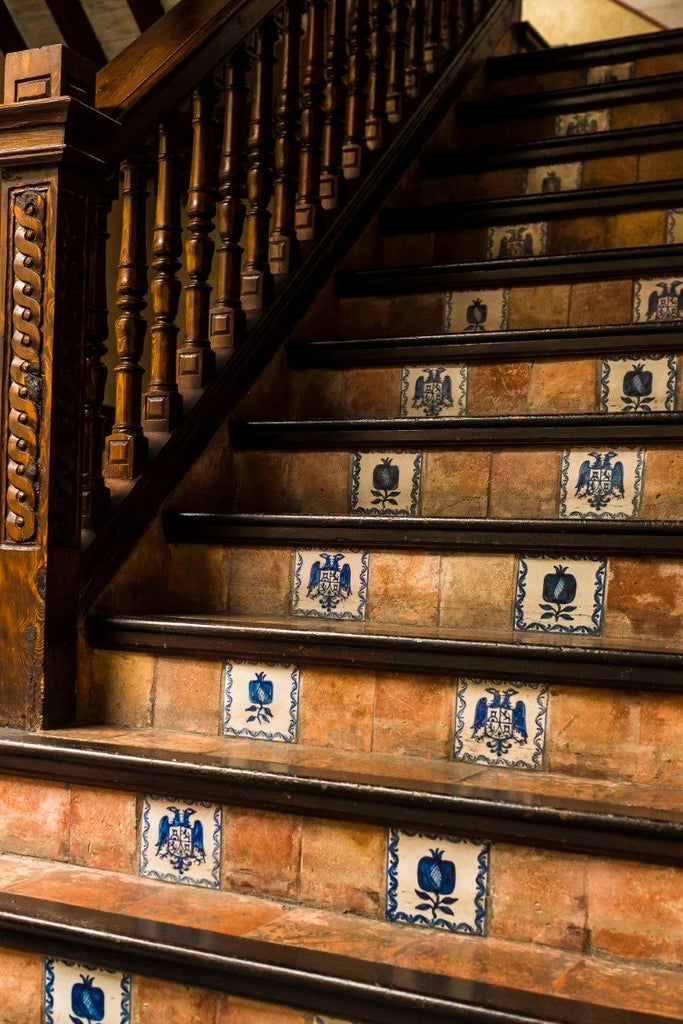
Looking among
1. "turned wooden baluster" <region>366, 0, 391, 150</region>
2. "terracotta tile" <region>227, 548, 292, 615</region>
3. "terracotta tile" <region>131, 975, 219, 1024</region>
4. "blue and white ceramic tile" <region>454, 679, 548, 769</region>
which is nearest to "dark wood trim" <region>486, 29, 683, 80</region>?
"turned wooden baluster" <region>366, 0, 391, 150</region>

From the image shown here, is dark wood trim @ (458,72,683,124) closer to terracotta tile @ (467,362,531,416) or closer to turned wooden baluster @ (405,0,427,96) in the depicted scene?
turned wooden baluster @ (405,0,427,96)

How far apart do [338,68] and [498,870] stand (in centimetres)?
214

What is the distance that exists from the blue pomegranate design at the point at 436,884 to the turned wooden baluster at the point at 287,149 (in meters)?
1.55

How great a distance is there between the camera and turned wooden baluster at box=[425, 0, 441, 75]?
11.4 feet

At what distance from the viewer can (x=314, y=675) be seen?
170cm

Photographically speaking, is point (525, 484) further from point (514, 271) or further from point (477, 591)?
point (514, 271)

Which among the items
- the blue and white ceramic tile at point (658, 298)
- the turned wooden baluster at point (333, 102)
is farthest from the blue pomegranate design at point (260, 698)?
the turned wooden baluster at point (333, 102)

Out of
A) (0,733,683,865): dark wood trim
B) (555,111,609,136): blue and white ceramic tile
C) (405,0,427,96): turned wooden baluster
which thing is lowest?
(0,733,683,865): dark wood trim

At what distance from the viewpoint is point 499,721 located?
1572 millimetres

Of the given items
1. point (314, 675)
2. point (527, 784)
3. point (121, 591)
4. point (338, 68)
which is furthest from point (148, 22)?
point (527, 784)

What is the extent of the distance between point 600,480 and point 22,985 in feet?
4.06

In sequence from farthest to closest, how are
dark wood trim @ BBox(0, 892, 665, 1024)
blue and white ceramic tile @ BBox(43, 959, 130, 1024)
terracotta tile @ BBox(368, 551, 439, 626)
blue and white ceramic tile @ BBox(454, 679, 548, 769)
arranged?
terracotta tile @ BBox(368, 551, 439, 626) → blue and white ceramic tile @ BBox(454, 679, 548, 769) → blue and white ceramic tile @ BBox(43, 959, 130, 1024) → dark wood trim @ BBox(0, 892, 665, 1024)

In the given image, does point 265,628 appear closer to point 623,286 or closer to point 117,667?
point 117,667

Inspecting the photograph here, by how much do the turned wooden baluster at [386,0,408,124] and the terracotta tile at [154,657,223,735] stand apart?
6.59 ft
